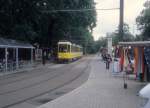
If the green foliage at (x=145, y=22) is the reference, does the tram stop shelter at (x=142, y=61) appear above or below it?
below

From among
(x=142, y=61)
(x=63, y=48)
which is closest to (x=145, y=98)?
(x=142, y=61)

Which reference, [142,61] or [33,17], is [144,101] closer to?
[142,61]

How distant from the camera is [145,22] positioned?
83938mm

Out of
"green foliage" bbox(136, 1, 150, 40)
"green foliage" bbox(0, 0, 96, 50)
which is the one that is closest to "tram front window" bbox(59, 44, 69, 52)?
"green foliage" bbox(0, 0, 96, 50)

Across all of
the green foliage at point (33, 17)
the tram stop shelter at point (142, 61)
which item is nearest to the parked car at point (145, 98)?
the tram stop shelter at point (142, 61)

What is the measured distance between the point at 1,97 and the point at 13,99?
0.81 m

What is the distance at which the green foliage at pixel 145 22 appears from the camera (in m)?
82.2

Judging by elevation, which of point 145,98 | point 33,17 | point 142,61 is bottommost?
point 142,61

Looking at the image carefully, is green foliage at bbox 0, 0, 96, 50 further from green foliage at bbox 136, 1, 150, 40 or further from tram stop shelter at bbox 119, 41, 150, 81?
tram stop shelter at bbox 119, 41, 150, 81

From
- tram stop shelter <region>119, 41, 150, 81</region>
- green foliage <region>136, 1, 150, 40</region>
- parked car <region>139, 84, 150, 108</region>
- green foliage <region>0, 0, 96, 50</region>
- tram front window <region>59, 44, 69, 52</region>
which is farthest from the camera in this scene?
green foliage <region>136, 1, 150, 40</region>

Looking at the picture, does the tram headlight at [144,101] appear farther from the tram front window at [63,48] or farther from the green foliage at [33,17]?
the tram front window at [63,48]

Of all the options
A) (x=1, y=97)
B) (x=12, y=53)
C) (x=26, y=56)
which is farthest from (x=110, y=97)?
(x=26, y=56)

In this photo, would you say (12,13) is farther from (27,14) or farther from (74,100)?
(74,100)

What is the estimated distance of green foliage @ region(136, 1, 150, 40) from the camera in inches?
3236
